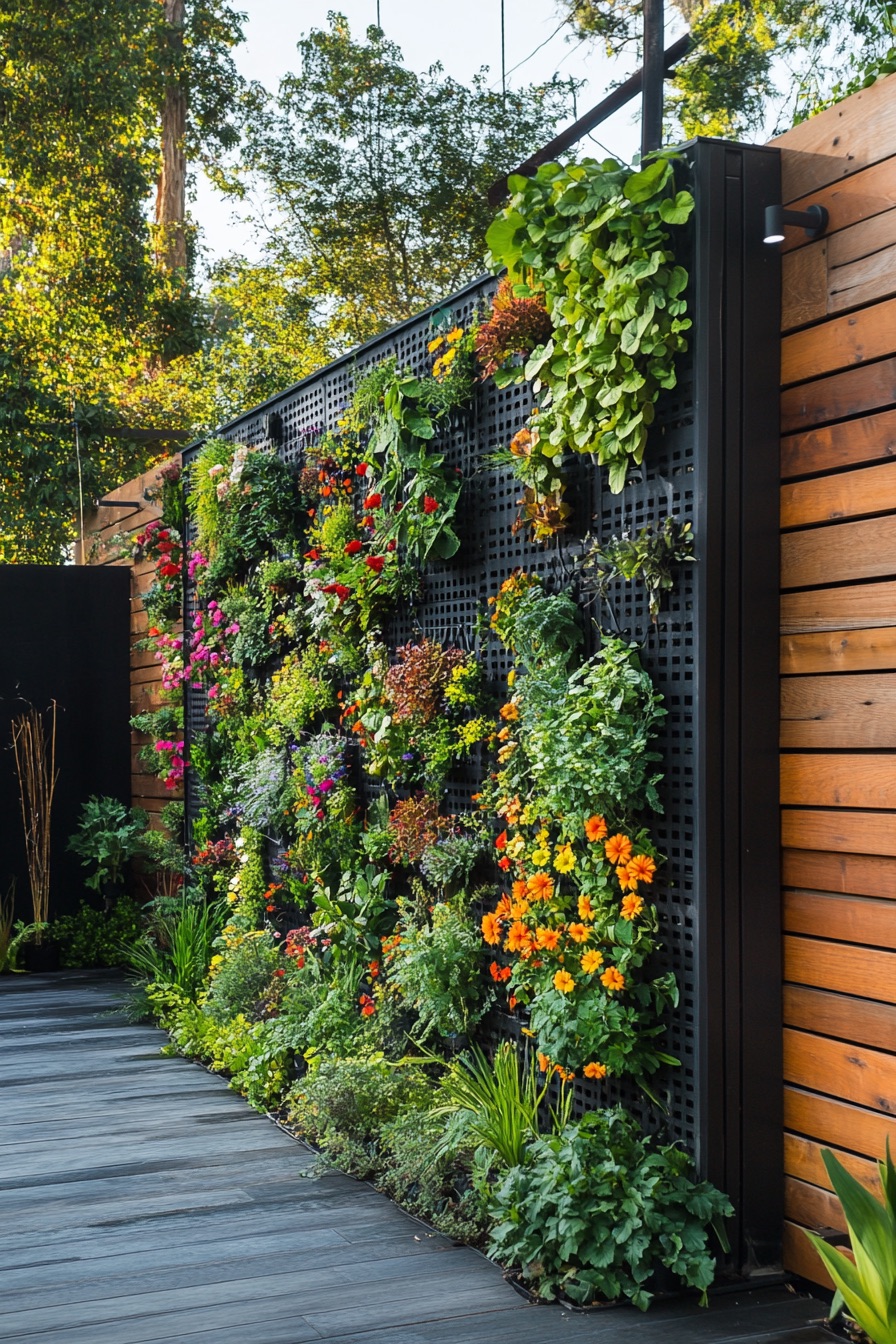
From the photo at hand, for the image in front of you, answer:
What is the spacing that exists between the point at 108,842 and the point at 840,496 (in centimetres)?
551

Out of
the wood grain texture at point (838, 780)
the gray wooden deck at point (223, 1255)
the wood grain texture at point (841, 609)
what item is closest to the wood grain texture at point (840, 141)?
the wood grain texture at point (841, 609)

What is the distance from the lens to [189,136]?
13945mm

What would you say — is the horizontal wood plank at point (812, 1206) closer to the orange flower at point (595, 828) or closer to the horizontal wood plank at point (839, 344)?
the orange flower at point (595, 828)

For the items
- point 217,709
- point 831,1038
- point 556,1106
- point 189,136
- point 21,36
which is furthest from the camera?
point 189,136

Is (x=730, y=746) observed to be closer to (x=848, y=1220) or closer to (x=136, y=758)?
(x=848, y=1220)

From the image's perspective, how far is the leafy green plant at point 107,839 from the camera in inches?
291

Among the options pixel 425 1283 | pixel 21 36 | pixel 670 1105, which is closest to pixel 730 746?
pixel 670 1105

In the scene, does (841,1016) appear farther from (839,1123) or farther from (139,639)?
(139,639)

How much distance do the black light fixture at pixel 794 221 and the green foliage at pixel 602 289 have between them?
0.19 meters

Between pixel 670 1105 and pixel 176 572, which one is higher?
pixel 176 572

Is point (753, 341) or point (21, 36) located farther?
point (21, 36)

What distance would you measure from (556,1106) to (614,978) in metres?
0.63

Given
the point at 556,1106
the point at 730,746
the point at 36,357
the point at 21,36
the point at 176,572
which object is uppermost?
the point at 21,36

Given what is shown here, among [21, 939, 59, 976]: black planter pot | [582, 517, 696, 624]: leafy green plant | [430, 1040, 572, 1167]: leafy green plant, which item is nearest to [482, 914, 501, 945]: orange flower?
[430, 1040, 572, 1167]: leafy green plant
